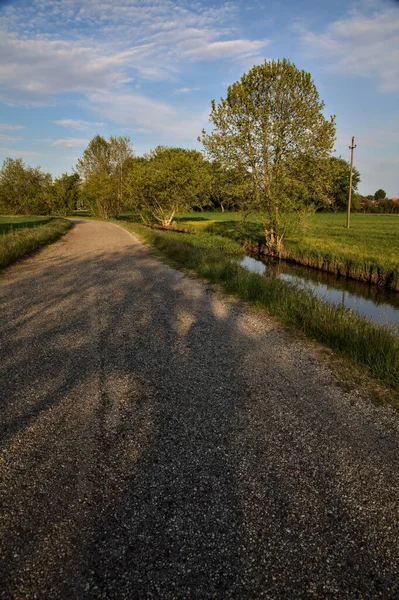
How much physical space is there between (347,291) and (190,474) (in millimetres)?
13146

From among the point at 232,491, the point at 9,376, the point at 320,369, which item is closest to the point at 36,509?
the point at 232,491

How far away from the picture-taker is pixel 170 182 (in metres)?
32.8

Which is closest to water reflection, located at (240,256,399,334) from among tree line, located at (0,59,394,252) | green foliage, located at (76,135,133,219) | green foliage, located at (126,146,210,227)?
tree line, located at (0,59,394,252)

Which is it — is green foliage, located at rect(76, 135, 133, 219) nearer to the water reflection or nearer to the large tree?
the large tree

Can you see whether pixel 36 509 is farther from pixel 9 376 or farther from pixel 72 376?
pixel 9 376

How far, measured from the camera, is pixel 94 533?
2264mm

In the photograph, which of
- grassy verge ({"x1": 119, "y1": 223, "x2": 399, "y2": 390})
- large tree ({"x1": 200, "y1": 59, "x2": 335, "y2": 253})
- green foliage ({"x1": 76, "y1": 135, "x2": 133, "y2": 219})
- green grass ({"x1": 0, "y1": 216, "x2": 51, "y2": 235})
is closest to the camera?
grassy verge ({"x1": 119, "y1": 223, "x2": 399, "y2": 390})

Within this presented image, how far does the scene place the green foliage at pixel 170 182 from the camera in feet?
107

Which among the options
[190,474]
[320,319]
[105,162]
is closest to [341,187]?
[105,162]

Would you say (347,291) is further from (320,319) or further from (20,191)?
(20,191)

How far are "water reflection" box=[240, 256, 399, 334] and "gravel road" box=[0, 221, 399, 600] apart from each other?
18.9ft

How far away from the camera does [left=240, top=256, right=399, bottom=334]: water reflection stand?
10758 mm

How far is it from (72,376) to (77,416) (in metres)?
1.03

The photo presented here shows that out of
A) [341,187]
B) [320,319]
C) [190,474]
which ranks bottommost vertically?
[190,474]
